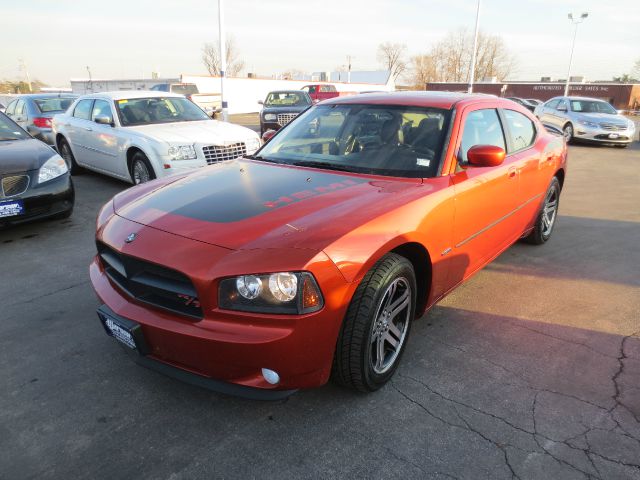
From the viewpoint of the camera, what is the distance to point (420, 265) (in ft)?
9.53

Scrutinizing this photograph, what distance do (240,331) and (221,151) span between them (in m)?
5.37

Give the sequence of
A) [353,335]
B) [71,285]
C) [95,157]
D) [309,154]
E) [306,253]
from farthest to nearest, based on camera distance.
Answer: [95,157] < [71,285] < [309,154] < [353,335] < [306,253]

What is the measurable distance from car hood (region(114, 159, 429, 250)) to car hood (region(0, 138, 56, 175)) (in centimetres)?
291

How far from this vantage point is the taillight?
409 inches

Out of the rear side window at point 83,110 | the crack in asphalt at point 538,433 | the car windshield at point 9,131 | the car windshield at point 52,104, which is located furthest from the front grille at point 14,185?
the car windshield at point 52,104

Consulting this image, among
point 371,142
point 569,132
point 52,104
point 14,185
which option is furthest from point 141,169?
point 569,132

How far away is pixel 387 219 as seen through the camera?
8.16 ft

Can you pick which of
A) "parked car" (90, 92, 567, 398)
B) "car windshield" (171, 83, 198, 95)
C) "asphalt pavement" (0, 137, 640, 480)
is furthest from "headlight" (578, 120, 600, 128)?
"car windshield" (171, 83, 198, 95)

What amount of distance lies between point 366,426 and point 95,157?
24.5ft

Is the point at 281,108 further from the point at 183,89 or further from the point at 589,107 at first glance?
the point at 183,89

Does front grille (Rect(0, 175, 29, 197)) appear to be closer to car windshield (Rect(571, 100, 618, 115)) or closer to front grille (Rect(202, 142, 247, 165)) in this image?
front grille (Rect(202, 142, 247, 165))

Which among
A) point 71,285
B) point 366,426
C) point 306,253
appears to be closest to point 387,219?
point 306,253

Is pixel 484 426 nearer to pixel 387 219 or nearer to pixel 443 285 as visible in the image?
pixel 443 285

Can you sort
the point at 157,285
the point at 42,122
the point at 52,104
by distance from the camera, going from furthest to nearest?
1. the point at 52,104
2. the point at 42,122
3. the point at 157,285
